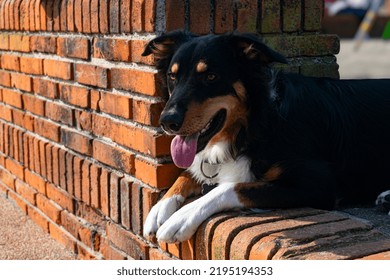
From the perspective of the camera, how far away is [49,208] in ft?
13.9

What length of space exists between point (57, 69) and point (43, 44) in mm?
300

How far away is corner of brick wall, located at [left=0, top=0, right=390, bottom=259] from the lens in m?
2.47

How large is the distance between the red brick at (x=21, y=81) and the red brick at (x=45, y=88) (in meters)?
0.09

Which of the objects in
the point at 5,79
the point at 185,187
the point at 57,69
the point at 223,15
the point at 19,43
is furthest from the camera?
the point at 5,79

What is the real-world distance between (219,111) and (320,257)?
0.83 m

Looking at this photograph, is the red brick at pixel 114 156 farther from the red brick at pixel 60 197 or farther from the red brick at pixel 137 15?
the red brick at pixel 137 15

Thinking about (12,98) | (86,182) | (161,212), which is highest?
(12,98)

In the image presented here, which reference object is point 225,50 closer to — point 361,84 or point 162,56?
point 162,56

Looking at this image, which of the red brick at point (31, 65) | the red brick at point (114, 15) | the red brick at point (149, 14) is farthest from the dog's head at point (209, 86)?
the red brick at point (31, 65)

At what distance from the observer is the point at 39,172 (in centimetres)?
433

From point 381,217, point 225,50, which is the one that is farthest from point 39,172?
point 381,217

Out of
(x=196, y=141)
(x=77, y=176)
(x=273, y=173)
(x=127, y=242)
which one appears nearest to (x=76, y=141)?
(x=77, y=176)

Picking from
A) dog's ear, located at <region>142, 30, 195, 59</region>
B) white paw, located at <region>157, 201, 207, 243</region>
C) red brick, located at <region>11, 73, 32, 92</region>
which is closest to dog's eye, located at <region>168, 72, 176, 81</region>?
dog's ear, located at <region>142, 30, 195, 59</region>

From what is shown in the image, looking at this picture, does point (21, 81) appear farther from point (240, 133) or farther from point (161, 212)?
point (240, 133)
